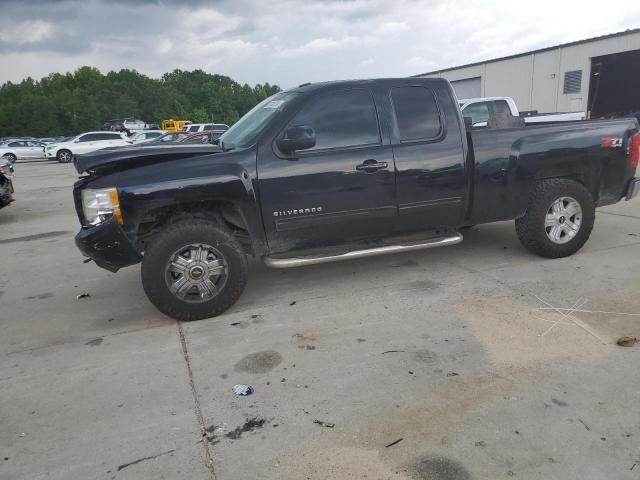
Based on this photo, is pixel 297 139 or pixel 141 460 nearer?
pixel 141 460

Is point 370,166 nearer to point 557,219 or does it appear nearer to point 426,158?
point 426,158

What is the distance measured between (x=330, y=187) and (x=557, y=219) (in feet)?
8.33

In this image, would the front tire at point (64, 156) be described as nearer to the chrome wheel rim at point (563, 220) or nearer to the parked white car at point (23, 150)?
the parked white car at point (23, 150)

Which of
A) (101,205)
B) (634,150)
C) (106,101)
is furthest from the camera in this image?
(106,101)

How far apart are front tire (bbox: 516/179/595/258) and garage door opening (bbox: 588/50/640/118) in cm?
2607

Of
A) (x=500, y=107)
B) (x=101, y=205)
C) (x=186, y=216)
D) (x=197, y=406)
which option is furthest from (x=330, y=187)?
(x=500, y=107)

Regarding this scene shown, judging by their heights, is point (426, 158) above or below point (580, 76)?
below

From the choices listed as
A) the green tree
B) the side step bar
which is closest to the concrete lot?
the side step bar

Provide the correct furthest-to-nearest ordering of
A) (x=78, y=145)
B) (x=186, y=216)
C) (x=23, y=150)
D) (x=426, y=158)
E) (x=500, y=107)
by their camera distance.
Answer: (x=23, y=150) < (x=78, y=145) < (x=500, y=107) < (x=426, y=158) < (x=186, y=216)

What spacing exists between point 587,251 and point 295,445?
4444mm

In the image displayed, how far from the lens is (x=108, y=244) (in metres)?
3.95

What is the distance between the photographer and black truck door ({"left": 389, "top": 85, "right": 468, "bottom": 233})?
4.58 meters

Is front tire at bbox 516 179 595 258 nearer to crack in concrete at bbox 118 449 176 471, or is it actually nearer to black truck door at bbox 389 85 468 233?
black truck door at bbox 389 85 468 233

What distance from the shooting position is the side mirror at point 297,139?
4.08m
